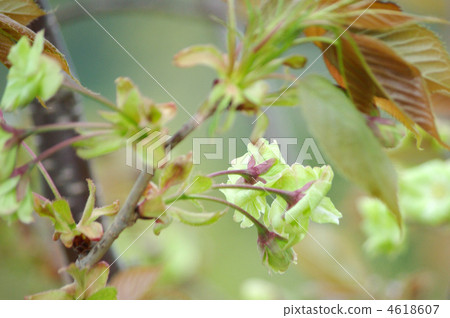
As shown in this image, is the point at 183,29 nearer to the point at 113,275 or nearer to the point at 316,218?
the point at 113,275

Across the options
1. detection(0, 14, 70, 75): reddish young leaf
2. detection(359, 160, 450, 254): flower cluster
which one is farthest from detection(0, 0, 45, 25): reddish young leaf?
detection(359, 160, 450, 254): flower cluster

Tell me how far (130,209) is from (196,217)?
0.15 ft

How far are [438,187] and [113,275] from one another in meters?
0.58

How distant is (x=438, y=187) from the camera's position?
0.94 metres

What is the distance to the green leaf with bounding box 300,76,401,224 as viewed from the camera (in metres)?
0.29

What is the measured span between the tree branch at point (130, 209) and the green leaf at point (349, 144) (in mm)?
61

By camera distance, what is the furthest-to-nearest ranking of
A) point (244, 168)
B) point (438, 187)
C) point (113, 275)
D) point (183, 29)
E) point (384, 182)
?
point (183, 29), point (438, 187), point (113, 275), point (244, 168), point (384, 182)

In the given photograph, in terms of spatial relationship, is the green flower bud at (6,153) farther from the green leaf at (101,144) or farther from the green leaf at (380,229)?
the green leaf at (380,229)

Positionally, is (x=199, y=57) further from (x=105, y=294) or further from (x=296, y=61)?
(x=105, y=294)

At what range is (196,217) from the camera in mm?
377

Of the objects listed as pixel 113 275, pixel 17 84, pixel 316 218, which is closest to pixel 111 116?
pixel 17 84


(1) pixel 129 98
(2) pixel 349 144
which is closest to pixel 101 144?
(1) pixel 129 98

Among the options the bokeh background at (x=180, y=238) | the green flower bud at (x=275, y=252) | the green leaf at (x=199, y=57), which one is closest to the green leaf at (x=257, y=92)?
the green leaf at (x=199, y=57)
